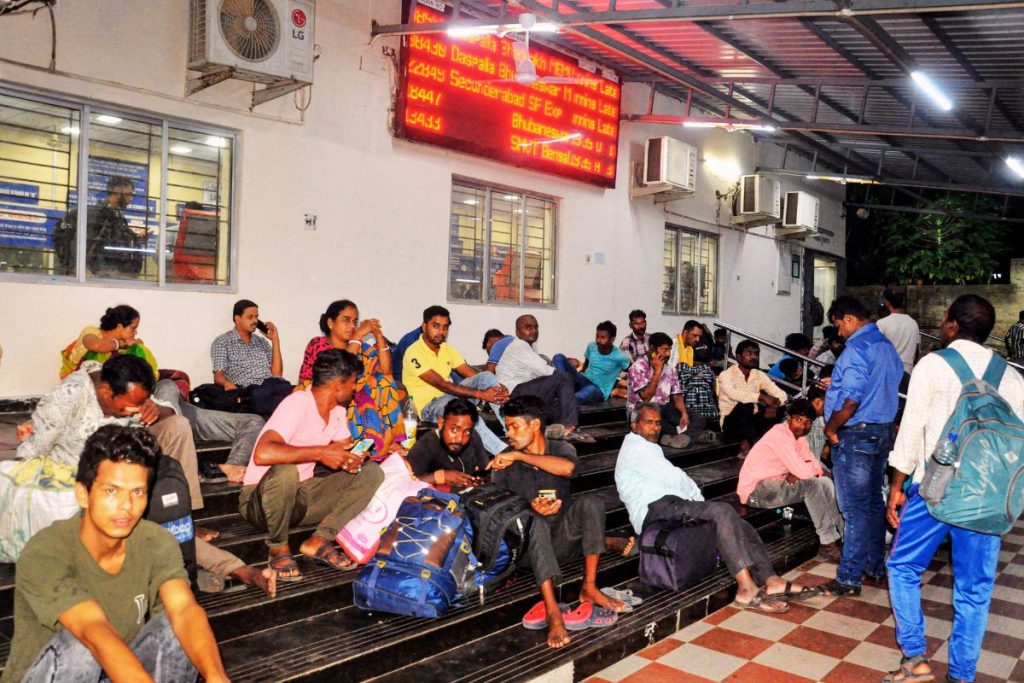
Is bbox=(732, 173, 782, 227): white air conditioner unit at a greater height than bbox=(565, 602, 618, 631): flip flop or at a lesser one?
greater

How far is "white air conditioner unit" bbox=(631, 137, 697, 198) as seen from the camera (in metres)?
10.1

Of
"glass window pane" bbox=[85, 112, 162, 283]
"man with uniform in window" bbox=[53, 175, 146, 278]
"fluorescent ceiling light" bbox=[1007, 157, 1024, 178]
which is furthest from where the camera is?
"fluorescent ceiling light" bbox=[1007, 157, 1024, 178]

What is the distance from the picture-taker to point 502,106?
8.09 metres

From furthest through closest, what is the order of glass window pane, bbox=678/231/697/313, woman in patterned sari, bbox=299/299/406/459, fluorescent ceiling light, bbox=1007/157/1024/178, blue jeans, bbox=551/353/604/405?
glass window pane, bbox=678/231/697/313, fluorescent ceiling light, bbox=1007/157/1024/178, blue jeans, bbox=551/353/604/405, woman in patterned sari, bbox=299/299/406/459

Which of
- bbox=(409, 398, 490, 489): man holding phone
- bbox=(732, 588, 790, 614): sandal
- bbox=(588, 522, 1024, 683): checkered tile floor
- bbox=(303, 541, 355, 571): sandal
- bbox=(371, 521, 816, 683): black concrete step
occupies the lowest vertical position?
bbox=(588, 522, 1024, 683): checkered tile floor

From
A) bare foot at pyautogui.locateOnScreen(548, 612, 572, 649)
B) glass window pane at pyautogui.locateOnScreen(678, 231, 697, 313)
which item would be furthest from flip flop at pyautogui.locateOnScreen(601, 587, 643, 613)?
glass window pane at pyautogui.locateOnScreen(678, 231, 697, 313)

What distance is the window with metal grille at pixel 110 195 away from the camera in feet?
17.1

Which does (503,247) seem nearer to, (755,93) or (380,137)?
(380,137)

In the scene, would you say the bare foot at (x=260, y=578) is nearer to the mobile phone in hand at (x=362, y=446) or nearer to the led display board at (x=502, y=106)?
the mobile phone in hand at (x=362, y=446)

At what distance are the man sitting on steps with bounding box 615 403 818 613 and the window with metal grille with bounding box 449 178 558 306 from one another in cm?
367

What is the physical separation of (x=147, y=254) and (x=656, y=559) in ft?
13.7

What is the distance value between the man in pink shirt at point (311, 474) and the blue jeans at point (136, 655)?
4.30ft

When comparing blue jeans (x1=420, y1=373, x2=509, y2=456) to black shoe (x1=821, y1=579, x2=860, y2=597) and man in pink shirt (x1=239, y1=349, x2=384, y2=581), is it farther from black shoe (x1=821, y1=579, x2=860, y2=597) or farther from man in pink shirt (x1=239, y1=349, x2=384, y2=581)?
black shoe (x1=821, y1=579, x2=860, y2=597)

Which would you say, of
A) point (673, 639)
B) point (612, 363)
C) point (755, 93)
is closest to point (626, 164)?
point (755, 93)
